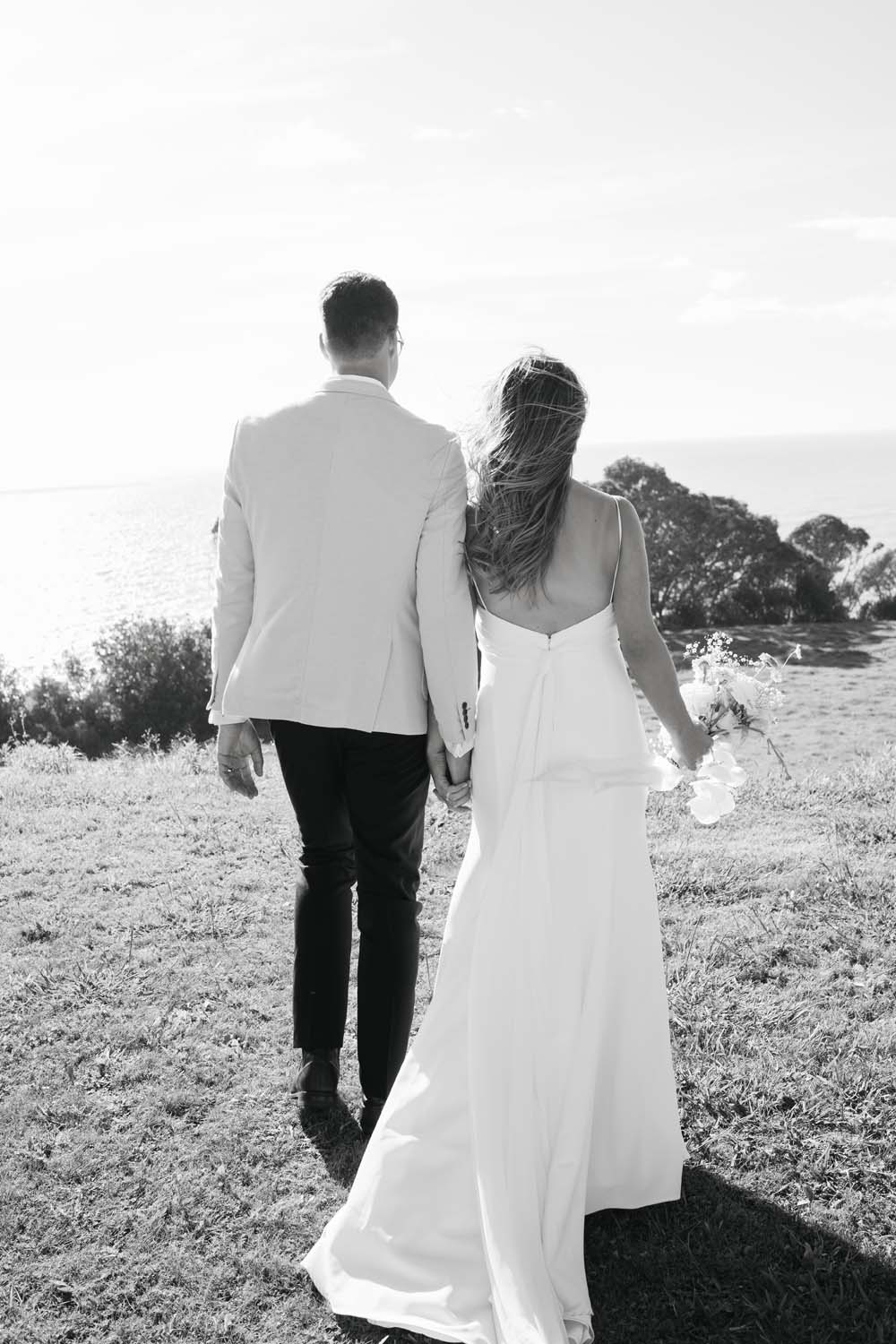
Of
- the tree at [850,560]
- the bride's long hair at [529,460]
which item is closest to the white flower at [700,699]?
the bride's long hair at [529,460]

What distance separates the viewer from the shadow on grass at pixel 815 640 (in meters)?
24.3

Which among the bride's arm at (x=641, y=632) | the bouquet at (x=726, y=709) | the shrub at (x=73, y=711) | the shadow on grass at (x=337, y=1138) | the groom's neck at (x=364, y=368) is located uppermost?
the groom's neck at (x=364, y=368)

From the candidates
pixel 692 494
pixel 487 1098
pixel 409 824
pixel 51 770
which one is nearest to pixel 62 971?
pixel 409 824

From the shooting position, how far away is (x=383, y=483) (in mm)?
2760

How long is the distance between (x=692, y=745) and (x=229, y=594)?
56.1 inches

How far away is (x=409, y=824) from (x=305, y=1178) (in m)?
1.08

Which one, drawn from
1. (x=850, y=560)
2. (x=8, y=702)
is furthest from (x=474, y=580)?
(x=850, y=560)

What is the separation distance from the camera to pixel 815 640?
Result: 2614 centimetres

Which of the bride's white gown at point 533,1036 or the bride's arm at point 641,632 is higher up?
the bride's arm at point 641,632

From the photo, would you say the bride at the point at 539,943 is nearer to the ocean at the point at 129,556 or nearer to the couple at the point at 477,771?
the couple at the point at 477,771

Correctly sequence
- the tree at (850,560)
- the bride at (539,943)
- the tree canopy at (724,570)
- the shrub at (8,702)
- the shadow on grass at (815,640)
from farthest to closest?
the tree at (850,560)
the tree canopy at (724,570)
the shrub at (8,702)
the shadow on grass at (815,640)
the bride at (539,943)

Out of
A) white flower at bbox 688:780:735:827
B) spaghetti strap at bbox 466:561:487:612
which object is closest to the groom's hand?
spaghetti strap at bbox 466:561:487:612

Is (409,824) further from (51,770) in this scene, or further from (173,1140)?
(51,770)

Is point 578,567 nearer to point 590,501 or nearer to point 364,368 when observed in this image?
point 590,501
